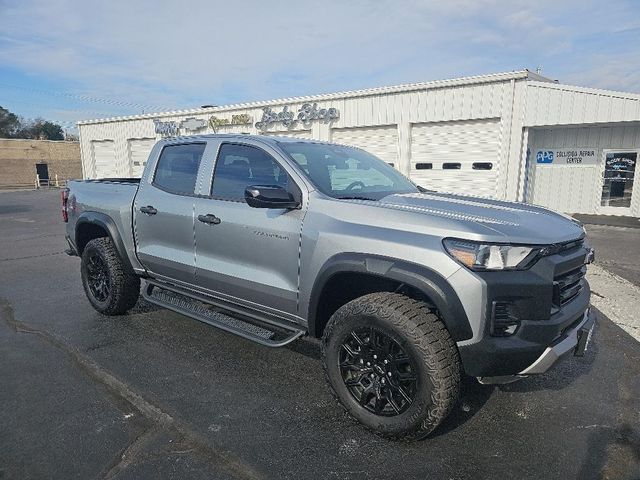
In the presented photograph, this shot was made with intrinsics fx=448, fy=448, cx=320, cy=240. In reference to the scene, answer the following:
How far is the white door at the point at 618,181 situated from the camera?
47.9 ft

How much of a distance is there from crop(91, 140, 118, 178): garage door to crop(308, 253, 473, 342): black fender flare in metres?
31.1

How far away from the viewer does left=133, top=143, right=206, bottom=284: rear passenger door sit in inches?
155

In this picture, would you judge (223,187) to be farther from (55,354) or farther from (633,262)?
(633,262)

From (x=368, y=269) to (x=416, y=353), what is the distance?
0.56 m

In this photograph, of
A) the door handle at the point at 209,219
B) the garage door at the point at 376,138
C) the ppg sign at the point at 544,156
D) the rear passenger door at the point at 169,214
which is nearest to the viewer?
the door handle at the point at 209,219

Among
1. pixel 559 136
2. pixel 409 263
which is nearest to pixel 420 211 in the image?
pixel 409 263

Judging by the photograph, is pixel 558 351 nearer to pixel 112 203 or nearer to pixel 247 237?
pixel 247 237

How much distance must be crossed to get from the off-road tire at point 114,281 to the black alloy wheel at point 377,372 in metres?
2.82

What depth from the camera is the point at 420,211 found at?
2729mm

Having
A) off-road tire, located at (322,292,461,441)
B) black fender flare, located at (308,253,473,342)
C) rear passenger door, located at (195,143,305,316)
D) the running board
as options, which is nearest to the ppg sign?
rear passenger door, located at (195,143,305,316)

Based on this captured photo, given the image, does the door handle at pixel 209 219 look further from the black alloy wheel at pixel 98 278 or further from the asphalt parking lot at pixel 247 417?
the black alloy wheel at pixel 98 278

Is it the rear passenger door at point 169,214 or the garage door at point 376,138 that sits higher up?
the garage door at point 376,138

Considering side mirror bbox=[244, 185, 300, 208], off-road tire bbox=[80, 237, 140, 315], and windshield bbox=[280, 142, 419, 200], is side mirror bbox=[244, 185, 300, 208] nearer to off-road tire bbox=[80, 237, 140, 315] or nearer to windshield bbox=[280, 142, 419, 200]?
windshield bbox=[280, 142, 419, 200]

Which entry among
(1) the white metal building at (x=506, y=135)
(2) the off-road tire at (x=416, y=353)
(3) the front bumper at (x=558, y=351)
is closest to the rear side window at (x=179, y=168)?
(2) the off-road tire at (x=416, y=353)
